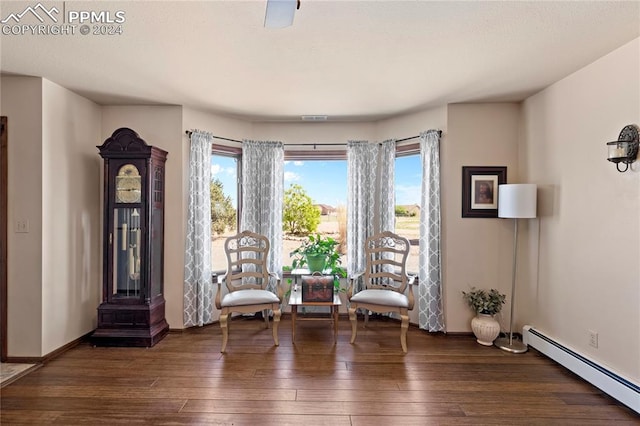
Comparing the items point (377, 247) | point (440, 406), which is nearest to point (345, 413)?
point (440, 406)

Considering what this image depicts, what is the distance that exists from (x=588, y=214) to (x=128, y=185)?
168 inches

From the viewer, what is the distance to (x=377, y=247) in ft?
13.1

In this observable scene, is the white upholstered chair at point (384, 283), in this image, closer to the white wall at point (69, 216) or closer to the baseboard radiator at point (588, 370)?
the baseboard radiator at point (588, 370)

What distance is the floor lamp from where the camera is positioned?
3127mm

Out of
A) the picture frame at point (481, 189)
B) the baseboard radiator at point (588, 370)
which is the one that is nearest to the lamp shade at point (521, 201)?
the picture frame at point (481, 189)

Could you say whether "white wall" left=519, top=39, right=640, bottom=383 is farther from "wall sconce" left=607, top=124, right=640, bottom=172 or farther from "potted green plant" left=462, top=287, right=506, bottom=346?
"potted green plant" left=462, top=287, right=506, bottom=346

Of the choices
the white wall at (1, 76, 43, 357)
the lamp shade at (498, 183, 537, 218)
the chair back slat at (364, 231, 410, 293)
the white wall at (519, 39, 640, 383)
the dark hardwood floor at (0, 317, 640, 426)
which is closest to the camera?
the dark hardwood floor at (0, 317, 640, 426)

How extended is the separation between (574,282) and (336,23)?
2.89 metres

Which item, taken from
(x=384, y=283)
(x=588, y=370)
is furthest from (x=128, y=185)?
(x=588, y=370)

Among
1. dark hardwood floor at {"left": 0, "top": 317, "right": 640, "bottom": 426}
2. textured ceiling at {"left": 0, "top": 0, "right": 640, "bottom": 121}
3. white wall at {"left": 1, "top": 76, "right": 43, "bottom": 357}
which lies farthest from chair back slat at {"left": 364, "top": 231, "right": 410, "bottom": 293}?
white wall at {"left": 1, "top": 76, "right": 43, "bottom": 357}

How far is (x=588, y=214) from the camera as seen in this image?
2713mm

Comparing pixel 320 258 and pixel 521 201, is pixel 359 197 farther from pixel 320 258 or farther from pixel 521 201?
pixel 521 201

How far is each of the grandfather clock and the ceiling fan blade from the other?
230cm

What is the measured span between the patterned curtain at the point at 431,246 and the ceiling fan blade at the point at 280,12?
2.58 m
